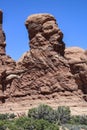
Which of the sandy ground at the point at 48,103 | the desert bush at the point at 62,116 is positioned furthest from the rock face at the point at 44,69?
the desert bush at the point at 62,116

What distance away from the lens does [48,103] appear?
41.4 metres

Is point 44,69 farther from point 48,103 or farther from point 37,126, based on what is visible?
point 37,126

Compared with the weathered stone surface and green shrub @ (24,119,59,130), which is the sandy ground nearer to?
the weathered stone surface

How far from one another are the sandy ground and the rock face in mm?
794

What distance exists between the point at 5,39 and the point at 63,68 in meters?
9.28

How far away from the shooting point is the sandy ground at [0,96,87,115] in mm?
40000

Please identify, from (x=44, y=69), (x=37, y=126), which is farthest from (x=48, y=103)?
(x=37, y=126)

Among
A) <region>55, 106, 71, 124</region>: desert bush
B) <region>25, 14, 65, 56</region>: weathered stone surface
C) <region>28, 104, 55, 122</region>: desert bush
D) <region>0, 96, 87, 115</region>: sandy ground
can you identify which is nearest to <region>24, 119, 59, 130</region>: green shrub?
<region>55, 106, 71, 124</region>: desert bush

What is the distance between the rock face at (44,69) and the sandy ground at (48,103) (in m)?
0.79

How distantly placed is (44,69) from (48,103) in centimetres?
449

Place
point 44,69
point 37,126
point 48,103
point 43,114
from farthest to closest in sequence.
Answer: point 44,69
point 48,103
point 43,114
point 37,126

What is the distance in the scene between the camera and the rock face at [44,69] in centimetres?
4297

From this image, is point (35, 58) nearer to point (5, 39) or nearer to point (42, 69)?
point (42, 69)

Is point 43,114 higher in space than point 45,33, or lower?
lower
